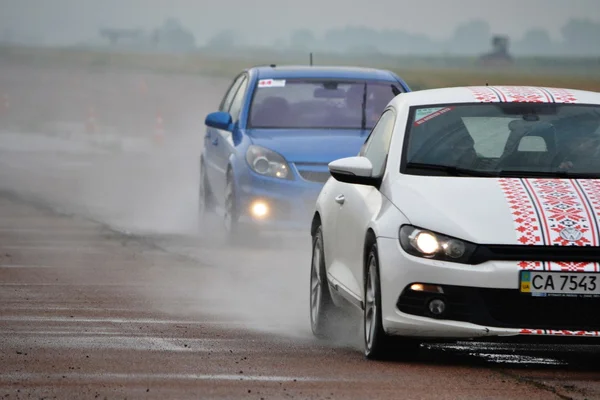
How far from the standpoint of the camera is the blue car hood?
16484 mm

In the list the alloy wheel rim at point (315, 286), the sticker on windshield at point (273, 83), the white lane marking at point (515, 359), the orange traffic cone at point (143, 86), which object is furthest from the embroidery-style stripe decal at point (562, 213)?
the orange traffic cone at point (143, 86)

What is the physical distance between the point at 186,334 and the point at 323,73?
25.9 feet

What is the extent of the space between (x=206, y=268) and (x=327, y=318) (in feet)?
14.9

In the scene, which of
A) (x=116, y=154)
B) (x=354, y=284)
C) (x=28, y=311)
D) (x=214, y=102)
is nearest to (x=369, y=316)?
(x=354, y=284)

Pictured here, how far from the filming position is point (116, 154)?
3519 cm

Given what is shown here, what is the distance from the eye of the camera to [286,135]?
16.9 metres

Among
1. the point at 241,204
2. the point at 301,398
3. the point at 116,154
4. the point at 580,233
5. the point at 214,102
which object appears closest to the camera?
the point at 301,398

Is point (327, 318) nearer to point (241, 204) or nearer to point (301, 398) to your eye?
point (301, 398)

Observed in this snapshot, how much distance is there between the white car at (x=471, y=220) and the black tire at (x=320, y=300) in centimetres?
2

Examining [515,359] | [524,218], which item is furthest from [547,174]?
[515,359]

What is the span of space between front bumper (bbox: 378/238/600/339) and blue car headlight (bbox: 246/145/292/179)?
26.5 ft

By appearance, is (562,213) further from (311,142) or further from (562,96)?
(311,142)

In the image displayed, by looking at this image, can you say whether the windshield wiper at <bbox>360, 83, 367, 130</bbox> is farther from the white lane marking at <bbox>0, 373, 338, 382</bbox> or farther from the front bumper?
the white lane marking at <bbox>0, 373, 338, 382</bbox>

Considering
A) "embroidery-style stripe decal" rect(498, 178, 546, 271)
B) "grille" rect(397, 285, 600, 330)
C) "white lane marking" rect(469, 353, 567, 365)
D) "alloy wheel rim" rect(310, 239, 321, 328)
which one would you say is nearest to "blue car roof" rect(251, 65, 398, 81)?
"alloy wheel rim" rect(310, 239, 321, 328)
